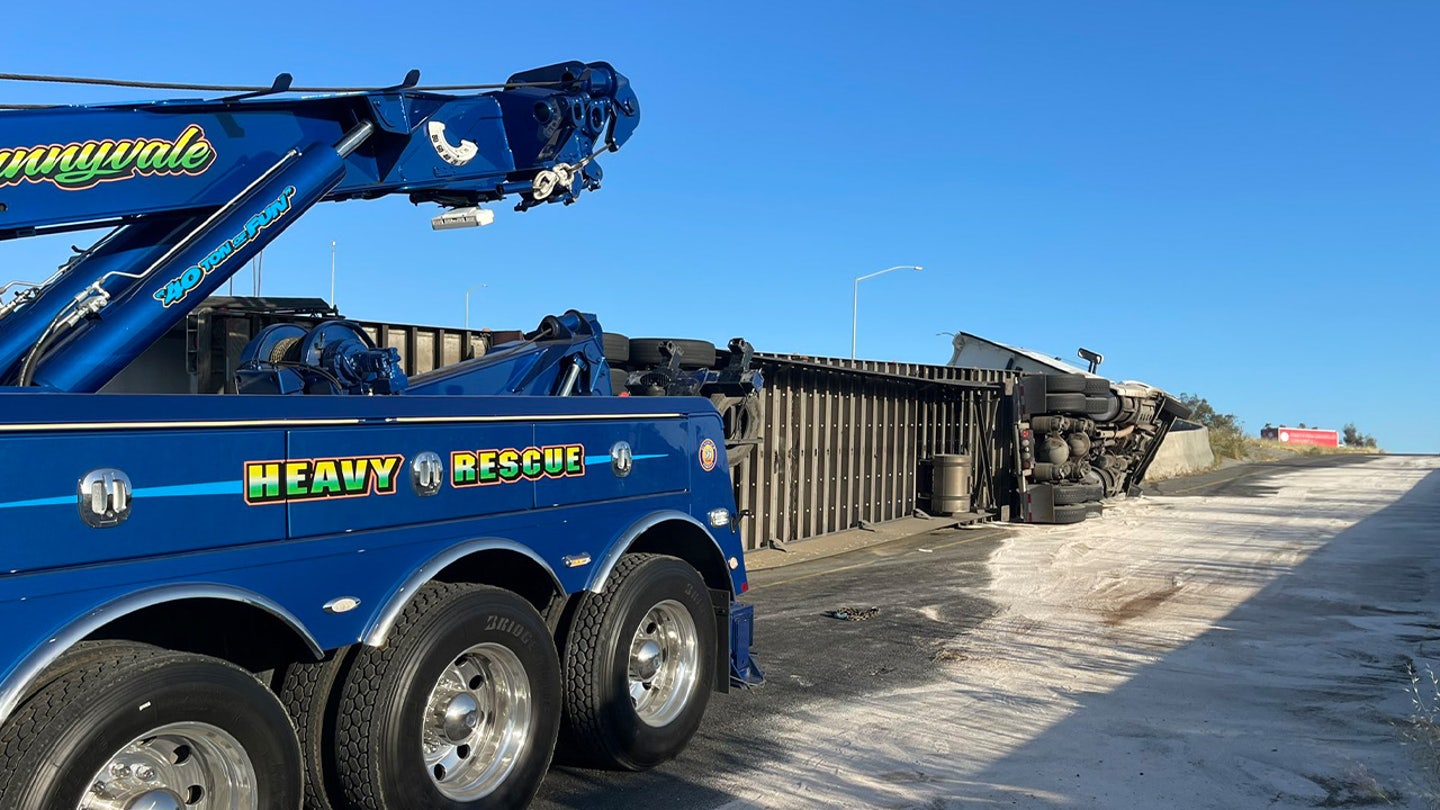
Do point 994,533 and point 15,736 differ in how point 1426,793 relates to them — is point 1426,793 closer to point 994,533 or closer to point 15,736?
point 15,736

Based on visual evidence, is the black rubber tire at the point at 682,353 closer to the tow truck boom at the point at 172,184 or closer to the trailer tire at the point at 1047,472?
the tow truck boom at the point at 172,184

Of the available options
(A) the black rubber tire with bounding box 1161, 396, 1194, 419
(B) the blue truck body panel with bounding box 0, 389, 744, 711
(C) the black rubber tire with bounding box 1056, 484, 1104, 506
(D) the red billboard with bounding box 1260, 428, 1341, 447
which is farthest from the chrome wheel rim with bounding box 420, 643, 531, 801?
(D) the red billboard with bounding box 1260, 428, 1341, 447

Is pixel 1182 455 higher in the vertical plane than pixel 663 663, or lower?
higher

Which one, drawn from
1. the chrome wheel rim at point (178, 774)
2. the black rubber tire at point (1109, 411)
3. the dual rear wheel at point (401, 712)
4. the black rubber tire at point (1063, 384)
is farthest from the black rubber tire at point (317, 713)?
the black rubber tire at point (1109, 411)

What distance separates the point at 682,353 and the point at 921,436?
12.1 metres

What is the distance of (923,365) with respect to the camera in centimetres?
2020

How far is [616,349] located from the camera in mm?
8516

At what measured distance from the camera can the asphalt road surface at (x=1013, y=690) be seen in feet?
18.7

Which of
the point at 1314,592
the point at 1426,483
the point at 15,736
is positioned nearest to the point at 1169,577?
the point at 1314,592

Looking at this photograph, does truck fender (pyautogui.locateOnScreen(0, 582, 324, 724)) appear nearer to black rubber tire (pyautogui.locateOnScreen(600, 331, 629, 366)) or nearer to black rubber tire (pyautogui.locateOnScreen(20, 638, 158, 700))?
black rubber tire (pyautogui.locateOnScreen(20, 638, 158, 700))

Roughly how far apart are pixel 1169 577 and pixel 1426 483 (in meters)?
22.2

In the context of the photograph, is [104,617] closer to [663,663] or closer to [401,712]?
[401,712]

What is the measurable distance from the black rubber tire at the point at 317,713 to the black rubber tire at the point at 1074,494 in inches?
671

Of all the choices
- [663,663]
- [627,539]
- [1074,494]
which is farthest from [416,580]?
[1074,494]
